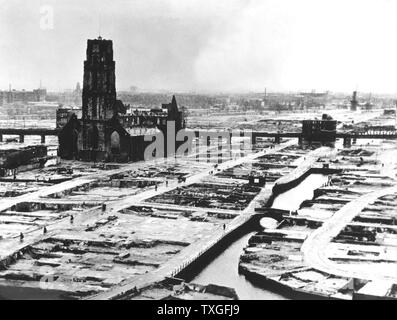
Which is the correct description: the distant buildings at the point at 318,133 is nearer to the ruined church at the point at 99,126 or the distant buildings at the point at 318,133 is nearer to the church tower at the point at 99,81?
the ruined church at the point at 99,126

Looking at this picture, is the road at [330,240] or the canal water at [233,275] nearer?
the canal water at [233,275]

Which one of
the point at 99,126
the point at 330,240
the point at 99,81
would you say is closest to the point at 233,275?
the point at 330,240

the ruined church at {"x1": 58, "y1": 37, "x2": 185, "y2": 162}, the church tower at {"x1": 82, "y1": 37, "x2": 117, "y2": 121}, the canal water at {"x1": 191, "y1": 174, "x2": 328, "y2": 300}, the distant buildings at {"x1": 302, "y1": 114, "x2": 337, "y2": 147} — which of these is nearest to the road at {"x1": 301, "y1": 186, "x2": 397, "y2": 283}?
the canal water at {"x1": 191, "y1": 174, "x2": 328, "y2": 300}

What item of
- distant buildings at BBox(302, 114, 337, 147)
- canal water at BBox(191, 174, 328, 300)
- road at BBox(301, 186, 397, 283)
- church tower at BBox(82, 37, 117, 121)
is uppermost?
church tower at BBox(82, 37, 117, 121)

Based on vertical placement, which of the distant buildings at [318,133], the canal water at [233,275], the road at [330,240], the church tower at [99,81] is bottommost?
the canal water at [233,275]

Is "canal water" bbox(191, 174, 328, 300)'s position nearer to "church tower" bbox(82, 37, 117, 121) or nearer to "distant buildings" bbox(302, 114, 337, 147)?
"church tower" bbox(82, 37, 117, 121)

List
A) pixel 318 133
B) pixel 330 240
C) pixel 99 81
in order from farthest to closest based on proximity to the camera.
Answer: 1. pixel 318 133
2. pixel 99 81
3. pixel 330 240

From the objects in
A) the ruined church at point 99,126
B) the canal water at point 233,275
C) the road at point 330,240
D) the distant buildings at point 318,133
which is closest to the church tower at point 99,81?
the ruined church at point 99,126

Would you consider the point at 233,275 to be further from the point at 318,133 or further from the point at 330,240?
the point at 318,133

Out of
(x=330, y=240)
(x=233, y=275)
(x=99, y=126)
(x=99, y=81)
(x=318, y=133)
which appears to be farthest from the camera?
(x=318, y=133)
